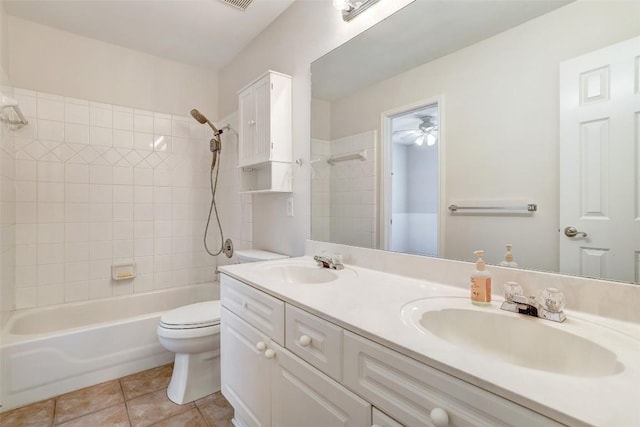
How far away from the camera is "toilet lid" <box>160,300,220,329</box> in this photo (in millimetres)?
Result: 1729

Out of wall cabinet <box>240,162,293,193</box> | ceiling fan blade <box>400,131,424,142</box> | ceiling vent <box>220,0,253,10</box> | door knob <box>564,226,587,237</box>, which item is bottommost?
door knob <box>564,226,587,237</box>

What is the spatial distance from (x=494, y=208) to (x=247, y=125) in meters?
1.63

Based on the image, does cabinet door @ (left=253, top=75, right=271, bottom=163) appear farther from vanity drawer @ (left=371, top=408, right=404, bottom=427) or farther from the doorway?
vanity drawer @ (left=371, top=408, right=404, bottom=427)

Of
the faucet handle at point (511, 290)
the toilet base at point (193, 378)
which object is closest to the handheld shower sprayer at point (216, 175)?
the toilet base at point (193, 378)

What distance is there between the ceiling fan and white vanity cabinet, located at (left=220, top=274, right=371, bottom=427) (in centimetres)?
84

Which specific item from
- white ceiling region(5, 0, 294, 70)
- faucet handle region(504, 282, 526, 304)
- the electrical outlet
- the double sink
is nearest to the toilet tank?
the electrical outlet

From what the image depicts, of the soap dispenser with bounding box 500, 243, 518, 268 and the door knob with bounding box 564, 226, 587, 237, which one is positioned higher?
the door knob with bounding box 564, 226, 587, 237

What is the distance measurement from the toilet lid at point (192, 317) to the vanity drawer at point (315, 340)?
94 centimetres

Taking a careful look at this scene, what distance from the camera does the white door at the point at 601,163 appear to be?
30.6 inches

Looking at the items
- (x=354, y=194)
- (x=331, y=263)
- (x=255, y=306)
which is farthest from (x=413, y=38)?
(x=255, y=306)

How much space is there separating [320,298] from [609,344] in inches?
28.1

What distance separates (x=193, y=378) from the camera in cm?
177

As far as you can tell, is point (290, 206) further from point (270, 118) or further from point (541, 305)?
point (541, 305)

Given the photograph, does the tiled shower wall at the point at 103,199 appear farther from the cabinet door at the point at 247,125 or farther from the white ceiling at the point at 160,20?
the cabinet door at the point at 247,125
